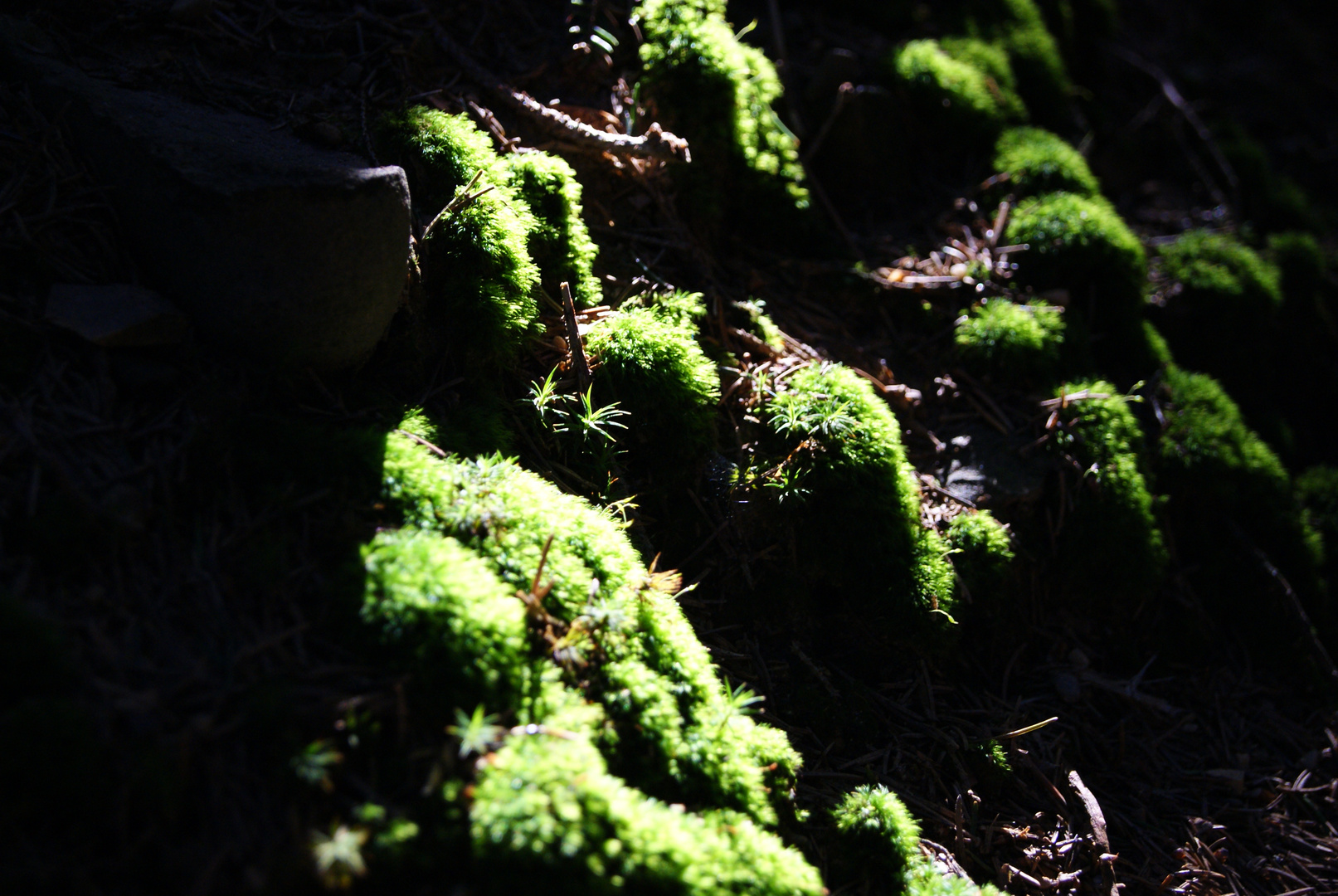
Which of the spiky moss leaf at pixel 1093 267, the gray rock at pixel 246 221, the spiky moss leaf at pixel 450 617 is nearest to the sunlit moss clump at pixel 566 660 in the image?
the spiky moss leaf at pixel 450 617

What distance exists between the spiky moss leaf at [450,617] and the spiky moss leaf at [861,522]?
1.45 meters

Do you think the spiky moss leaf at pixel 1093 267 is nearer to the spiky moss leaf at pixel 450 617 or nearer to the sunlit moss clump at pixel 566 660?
the sunlit moss clump at pixel 566 660

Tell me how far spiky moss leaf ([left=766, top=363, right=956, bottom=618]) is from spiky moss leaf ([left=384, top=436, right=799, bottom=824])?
824mm

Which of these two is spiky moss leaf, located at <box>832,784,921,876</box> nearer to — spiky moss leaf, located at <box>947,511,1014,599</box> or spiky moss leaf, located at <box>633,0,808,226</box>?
spiky moss leaf, located at <box>947,511,1014,599</box>

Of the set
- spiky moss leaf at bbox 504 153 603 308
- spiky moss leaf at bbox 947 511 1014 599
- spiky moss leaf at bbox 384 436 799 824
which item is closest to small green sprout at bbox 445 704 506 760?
spiky moss leaf at bbox 384 436 799 824

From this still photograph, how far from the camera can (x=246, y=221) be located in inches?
98.6

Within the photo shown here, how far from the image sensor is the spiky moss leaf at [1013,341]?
406 cm

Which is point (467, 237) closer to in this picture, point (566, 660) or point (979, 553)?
point (566, 660)

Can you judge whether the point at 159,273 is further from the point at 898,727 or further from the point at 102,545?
the point at 898,727

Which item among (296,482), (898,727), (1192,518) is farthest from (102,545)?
(1192,518)

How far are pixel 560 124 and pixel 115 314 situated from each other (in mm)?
2052

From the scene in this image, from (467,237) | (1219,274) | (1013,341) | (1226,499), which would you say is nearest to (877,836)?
(1013,341)

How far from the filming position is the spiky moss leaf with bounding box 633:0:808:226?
3980 millimetres

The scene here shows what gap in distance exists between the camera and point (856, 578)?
3350mm
